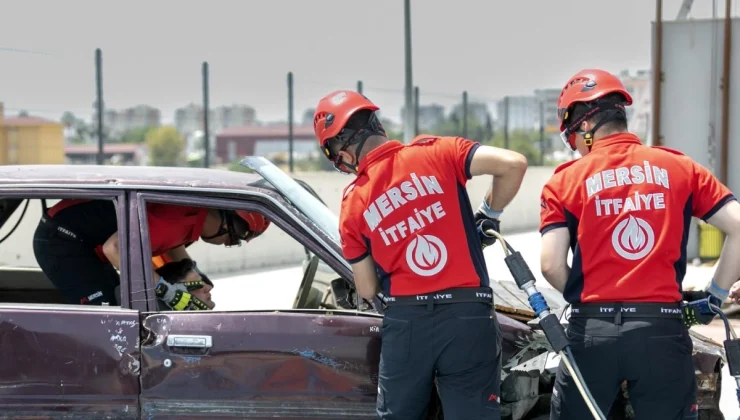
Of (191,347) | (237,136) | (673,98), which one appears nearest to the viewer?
(191,347)

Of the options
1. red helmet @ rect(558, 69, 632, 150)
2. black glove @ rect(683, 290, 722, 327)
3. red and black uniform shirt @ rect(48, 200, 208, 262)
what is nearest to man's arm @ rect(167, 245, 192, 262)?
red and black uniform shirt @ rect(48, 200, 208, 262)

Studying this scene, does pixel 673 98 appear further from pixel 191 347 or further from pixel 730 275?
pixel 191 347

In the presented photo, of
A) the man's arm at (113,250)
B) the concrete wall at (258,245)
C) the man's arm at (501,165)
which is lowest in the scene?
the concrete wall at (258,245)

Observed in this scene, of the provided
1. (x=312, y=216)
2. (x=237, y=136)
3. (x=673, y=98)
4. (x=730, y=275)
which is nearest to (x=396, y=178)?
(x=312, y=216)

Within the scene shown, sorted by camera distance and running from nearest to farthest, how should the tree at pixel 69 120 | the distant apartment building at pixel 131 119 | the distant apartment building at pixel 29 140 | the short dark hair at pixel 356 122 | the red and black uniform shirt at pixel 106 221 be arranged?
the short dark hair at pixel 356 122
the red and black uniform shirt at pixel 106 221
the distant apartment building at pixel 29 140
the tree at pixel 69 120
the distant apartment building at pixel 131 119

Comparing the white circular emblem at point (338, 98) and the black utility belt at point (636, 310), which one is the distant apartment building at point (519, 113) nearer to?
the white circular emblem at point (338, 98)

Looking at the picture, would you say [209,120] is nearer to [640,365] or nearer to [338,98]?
[338,98]

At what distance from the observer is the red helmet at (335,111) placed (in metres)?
3.45

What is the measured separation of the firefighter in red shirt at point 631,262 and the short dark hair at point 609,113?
0.06m

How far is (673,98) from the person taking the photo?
11922 millimetres

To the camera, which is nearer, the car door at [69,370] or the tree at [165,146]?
the car door at [69,370]

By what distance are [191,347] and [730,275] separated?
7.01 ft

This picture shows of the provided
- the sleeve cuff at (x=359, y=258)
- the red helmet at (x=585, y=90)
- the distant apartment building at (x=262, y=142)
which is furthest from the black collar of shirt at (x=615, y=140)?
the distant apartment building at (x=262, y=142)

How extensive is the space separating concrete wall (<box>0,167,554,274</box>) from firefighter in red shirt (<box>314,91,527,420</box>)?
96.1 inches
